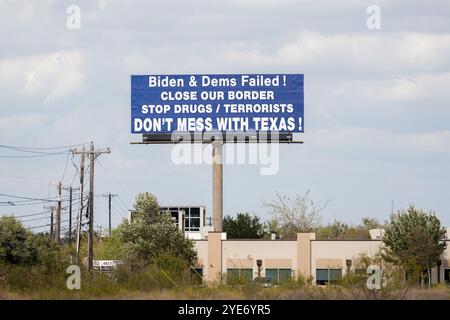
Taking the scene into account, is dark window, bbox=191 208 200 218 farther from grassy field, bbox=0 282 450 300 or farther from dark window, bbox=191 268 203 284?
grassy field, bbox=0 282 450 300

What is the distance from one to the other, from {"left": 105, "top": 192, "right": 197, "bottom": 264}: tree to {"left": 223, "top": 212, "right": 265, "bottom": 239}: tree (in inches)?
702

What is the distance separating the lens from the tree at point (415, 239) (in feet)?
246

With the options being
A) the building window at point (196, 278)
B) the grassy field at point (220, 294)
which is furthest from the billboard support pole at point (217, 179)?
the grassy field at point (220, 294)

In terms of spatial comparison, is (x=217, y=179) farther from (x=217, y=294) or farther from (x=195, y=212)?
(x=195, y=212)

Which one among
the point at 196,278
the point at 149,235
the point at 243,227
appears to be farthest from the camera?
the point at 243,227

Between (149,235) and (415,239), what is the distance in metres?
19.8

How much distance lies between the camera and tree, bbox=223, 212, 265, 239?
98.4 meters

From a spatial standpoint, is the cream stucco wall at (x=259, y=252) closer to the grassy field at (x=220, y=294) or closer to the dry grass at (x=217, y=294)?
the grassy field at (x=220, y=294)

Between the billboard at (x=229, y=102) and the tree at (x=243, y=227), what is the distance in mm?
26827

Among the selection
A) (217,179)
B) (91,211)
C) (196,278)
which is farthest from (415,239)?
(196,278)

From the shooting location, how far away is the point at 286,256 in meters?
78.1

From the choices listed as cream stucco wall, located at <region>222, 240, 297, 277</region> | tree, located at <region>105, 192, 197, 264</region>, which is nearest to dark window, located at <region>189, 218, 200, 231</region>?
tree, located at <region>105, 192, 197, 264</region>
